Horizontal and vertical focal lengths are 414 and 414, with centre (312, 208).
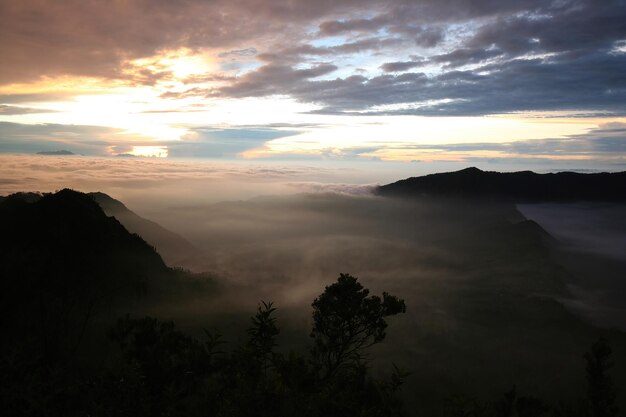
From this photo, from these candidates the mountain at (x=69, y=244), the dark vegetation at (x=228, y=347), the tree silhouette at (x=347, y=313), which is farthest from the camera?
the mountain at (x=69, y=244)

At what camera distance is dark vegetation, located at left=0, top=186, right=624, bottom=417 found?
17.2 m

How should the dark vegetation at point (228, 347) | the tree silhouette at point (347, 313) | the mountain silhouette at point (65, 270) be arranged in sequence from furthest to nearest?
the mountain silhouette at point (65, 270) < the tree silhouette at point (347, 313) < the dark vegetation at point (228, 347)

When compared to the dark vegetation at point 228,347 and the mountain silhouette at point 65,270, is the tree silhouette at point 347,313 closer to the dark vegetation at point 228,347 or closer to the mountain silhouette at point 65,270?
the dark vegetation at point 228,347

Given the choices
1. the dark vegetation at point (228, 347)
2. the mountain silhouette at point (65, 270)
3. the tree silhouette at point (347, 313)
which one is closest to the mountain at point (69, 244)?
the mountain silhouette at point (65, 270)

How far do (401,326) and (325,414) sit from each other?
13918cm

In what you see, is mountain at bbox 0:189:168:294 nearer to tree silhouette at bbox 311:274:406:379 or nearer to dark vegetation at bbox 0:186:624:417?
dark vegetation at bbox 0:186:624:417

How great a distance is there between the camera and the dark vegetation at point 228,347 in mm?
17234

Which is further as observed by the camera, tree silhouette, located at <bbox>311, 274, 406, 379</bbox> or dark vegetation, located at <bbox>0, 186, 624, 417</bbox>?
tree silhouette, located at <bbox>311, 274, 406, 379</bbox>

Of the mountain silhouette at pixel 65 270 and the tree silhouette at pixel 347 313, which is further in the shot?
the mountain silhouette at pixel 65 270

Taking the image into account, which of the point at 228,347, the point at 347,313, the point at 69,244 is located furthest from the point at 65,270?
the point at 347,313

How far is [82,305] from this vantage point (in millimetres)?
70062

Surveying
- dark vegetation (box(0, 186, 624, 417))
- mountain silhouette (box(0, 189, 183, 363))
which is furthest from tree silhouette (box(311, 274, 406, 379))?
mountain silhouette (box(0, 189, 183, 363))

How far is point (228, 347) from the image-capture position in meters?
85.2

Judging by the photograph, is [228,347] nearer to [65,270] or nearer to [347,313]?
[65,270]
